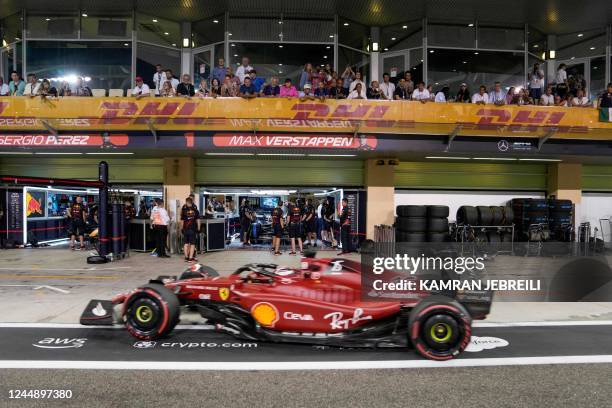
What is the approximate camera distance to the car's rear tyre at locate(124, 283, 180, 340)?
15.8ft

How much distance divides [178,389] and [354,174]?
37.7ft

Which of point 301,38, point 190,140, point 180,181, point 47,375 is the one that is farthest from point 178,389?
point 301,38

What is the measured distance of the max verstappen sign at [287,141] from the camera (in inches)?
468

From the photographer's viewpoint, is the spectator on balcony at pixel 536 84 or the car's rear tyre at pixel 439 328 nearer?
the car's rear tyre at pixel 439 328

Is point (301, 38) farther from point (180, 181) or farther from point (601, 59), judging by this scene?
point (601, 59)

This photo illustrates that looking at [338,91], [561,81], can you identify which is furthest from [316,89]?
[561,81]

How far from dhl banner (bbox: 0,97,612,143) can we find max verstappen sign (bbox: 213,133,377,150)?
0.11 meters

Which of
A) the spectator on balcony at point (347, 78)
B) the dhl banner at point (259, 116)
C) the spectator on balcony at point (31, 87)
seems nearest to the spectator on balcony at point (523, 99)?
the dhl banner at point (259, 116)

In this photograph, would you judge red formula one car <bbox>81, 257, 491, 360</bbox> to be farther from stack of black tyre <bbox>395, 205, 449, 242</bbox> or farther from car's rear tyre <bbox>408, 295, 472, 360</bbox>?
stack of black tyre <bbox>395, 205, 449, 242</bbox>

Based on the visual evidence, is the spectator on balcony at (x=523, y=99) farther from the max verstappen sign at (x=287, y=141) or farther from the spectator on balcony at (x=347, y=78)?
the max verstappen sign at (x=287, y=141)

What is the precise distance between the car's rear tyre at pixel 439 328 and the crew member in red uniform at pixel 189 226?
330 inches

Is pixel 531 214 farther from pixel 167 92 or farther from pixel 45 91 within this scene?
pixel 45 91

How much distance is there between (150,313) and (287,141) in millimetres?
7826

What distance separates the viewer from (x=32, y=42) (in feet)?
52.4
